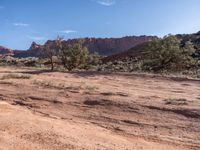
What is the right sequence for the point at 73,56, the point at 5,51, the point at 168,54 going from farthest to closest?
the point at 5,51, the point at 73,56, the point at 168,54

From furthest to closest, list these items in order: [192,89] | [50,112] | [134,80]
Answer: [134,80] → [192,89] → [50,112]

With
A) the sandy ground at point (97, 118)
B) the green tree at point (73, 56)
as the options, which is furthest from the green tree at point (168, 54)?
the sandy ground at point (97, 118)

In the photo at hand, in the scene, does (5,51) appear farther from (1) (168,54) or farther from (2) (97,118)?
(2) (97,118)

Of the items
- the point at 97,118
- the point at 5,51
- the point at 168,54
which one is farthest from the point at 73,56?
the point at 5,51

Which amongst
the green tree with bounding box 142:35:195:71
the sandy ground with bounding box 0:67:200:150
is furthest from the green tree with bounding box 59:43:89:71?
the sandy ground with bounding box 0:67:200:150

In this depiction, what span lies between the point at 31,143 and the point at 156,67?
79.4ft

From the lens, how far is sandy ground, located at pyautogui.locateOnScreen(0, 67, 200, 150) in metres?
7.79

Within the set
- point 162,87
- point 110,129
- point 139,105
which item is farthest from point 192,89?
point 110,129

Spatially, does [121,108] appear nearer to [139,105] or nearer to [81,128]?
[139,105]

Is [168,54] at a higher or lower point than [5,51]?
lower

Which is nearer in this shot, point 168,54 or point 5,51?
point 168,54

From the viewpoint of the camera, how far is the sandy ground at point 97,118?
779 centimetres

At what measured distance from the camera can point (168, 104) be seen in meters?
12.0

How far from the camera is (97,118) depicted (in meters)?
10.4
